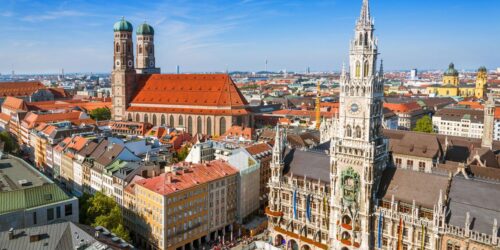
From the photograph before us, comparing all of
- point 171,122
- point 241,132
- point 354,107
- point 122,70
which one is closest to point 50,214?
point 354,107

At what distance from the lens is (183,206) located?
260 feet

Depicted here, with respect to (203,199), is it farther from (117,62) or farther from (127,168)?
(117,62)

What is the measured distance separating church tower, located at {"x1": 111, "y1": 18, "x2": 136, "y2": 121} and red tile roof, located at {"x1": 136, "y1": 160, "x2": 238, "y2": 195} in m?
97.5

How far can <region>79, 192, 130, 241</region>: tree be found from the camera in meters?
71.6

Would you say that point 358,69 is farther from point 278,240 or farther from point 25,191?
point 25,191

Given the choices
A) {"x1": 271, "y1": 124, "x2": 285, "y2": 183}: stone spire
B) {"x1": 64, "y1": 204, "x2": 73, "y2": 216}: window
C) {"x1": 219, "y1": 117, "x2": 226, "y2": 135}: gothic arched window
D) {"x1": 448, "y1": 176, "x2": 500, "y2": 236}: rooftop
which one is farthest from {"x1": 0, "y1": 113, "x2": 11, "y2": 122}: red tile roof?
{"x1": 448, "y1": 176, "x2": 500, "y2": 236}: rooftop

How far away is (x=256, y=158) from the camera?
97.3 metres

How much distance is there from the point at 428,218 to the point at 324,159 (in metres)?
23.7

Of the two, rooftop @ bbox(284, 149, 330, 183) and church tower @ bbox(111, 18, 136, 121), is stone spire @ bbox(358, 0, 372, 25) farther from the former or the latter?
church tower @ bbox(111, 18, 136, 121)

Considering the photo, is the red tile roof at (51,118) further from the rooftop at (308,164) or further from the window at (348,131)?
the window at (348,131)

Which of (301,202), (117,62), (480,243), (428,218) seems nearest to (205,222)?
(301,202)

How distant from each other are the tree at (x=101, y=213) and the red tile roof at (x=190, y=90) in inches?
3472

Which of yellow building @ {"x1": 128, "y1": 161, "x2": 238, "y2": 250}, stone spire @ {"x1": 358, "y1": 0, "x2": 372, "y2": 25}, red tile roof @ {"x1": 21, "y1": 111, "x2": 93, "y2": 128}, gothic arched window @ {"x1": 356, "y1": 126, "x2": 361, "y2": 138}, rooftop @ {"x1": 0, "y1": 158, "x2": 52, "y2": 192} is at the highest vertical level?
stone spire @ {"x1": 358, "y1": 0, "x2": 372, "y2": 25}

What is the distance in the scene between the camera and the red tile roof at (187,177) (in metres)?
77.8
